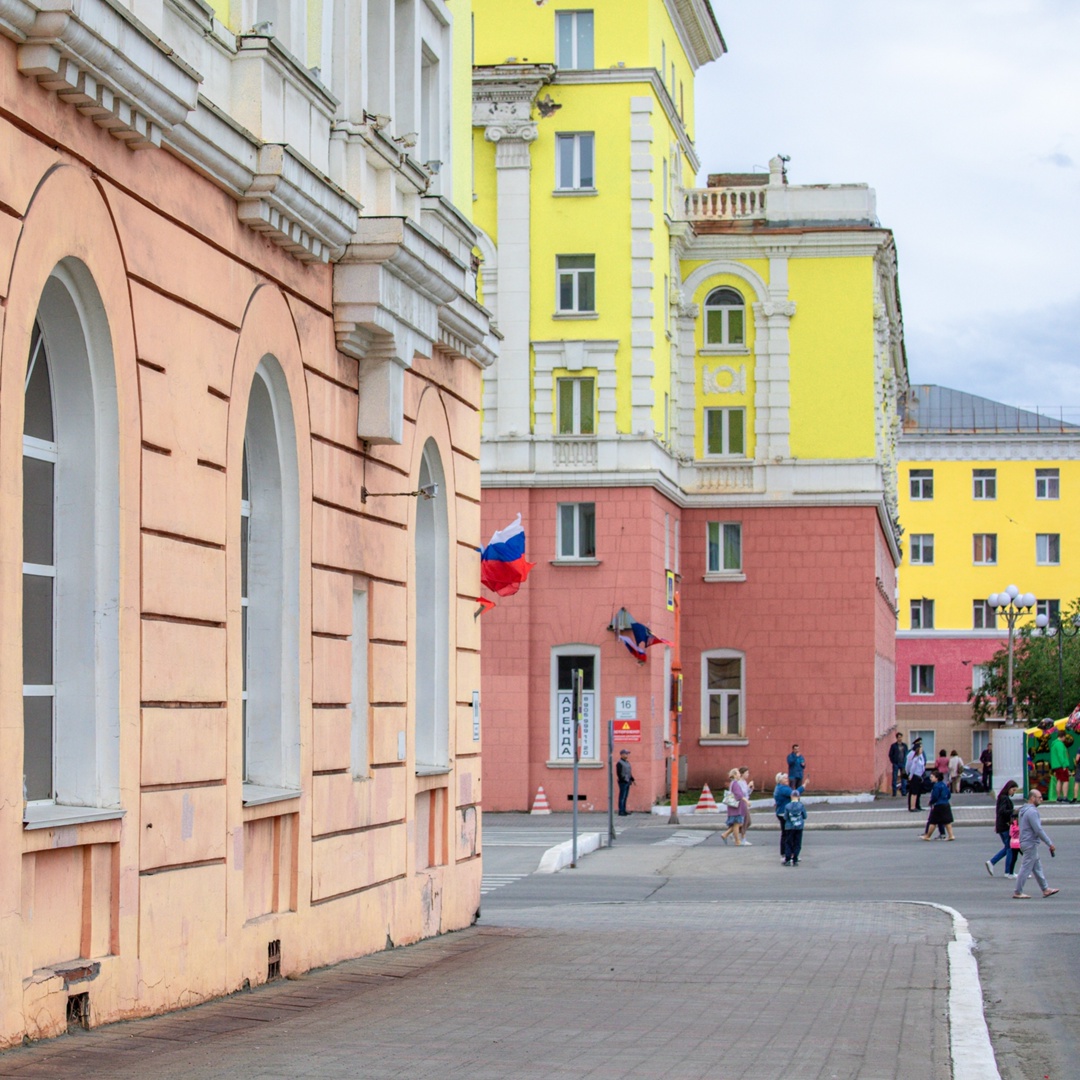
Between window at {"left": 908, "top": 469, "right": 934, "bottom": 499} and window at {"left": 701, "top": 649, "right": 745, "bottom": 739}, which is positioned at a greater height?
window at {"left": 908, "top": 469, "right": 934, "bottom": 499}

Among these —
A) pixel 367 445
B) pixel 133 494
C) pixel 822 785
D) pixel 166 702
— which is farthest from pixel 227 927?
pixel 822 785

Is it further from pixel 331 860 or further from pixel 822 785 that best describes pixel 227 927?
pixel 822 785

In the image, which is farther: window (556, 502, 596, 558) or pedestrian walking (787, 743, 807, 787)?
pedestrian walking (787, 743, 807, 787)

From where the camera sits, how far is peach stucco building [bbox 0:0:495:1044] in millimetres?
9211

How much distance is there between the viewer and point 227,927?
11508mm

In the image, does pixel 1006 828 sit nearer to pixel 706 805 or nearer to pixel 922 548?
pixel 706 805

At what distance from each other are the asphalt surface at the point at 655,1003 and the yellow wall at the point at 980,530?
57.4 metres

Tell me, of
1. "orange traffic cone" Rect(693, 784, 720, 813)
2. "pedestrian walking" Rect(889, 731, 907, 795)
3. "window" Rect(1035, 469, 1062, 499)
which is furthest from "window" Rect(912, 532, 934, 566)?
"orange traffic cone" Rect(693, 784, 720, 813)

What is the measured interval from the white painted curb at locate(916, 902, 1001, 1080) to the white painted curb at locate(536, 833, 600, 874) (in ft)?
44.1

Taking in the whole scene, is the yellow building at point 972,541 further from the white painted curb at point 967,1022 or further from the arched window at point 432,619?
the white painted curb at point 967,1022

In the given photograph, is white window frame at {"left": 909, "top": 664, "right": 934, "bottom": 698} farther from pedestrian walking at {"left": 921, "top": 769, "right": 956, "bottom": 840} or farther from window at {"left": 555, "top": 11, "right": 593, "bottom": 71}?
pedestrian walking at {"left": 921, "top": 769, "right": 956, "bottom": 840}

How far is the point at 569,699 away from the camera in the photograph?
44.3 m

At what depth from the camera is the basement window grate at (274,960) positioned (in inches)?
485

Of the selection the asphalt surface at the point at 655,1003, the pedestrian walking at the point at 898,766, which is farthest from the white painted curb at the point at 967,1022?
the pedestrian walking at the point at 898,766
